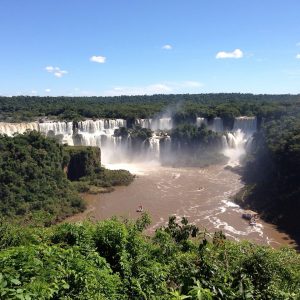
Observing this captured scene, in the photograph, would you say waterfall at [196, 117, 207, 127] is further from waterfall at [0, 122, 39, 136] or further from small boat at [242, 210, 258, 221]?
small boat at [242, 210, 258, 221]

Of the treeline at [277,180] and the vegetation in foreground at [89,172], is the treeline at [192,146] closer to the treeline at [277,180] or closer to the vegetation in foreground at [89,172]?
the treeline at [277,180]

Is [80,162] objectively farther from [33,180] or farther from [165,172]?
[165,172]

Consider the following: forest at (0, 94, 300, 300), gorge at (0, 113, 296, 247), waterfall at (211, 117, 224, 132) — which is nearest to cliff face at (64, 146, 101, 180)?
forest at (0, 94, 300, 300)

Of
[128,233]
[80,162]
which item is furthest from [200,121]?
[128,233]

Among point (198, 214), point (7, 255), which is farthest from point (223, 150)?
point (7, 255)

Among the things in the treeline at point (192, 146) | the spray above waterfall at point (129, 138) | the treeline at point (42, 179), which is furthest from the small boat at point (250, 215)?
the treeline at point (192, 146)

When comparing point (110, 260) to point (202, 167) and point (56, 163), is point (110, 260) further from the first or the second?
point (202, 167)

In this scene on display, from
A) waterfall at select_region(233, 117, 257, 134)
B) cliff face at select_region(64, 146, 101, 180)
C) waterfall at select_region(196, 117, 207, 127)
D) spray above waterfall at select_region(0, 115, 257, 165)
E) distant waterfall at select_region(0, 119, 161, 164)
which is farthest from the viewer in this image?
waterfall at select_region(196, 117, 207, 127)
